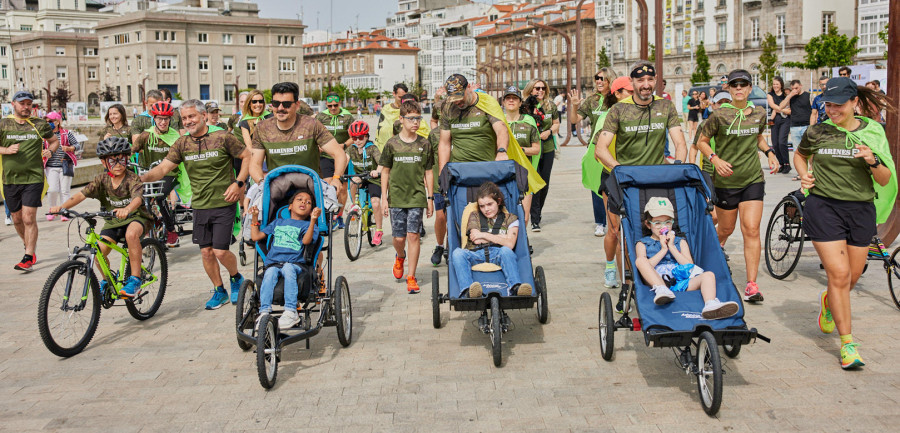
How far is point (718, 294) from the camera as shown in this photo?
19.9 feet

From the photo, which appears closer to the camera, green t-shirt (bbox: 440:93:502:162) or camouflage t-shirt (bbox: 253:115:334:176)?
camouflage t-shirt (bbox: 253:115:334:176)

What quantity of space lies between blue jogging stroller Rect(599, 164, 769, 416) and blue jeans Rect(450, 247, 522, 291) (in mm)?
750

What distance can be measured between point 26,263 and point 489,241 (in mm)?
6573

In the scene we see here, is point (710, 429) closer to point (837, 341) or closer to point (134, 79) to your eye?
point (837, 341)

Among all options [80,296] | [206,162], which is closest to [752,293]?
[206,162]

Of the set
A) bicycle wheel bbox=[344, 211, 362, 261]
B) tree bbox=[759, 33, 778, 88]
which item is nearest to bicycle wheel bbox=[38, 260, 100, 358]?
bicycle wheel bbox=[344, 211, 362, 261]

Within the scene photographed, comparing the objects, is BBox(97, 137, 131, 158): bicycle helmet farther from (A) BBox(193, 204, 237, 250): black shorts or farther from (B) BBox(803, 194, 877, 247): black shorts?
(B) BBox(803, 194, 877, 247): black shorts

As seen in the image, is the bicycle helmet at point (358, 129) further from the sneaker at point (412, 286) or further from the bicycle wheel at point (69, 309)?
the bicycle wheel at point (69, 309)

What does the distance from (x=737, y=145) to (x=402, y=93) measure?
700 cm

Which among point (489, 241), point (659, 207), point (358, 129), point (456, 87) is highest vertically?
point (456, 87)

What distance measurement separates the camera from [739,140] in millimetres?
8172

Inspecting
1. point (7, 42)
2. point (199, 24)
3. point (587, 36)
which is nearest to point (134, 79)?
point (199, 24)

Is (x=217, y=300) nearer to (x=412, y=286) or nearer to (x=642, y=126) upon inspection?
(x=412, y=286)

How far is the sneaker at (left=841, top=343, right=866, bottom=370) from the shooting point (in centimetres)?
602
